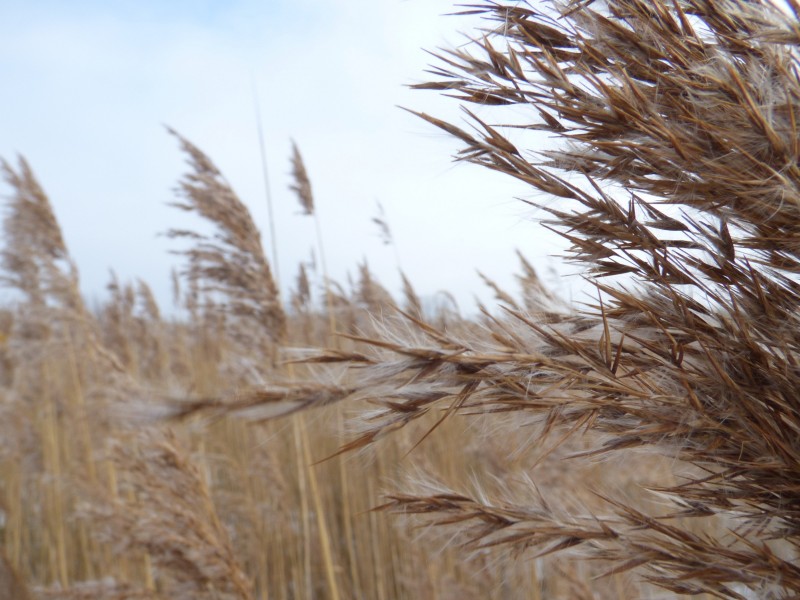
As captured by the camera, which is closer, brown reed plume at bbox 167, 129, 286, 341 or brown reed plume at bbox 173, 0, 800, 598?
brown reed plume at bbox 173, 0, 800, 598

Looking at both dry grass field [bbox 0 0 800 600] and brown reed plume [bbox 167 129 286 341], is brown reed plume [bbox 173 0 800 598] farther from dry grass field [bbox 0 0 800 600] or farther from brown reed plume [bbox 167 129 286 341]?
brown reed plume [bbox 167 129 286 341]

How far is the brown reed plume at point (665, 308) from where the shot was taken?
1.99 feet

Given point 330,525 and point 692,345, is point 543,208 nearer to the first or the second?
point 692,345

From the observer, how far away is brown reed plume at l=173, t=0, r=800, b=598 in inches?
23.9

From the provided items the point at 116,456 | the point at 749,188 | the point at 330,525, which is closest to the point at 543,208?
the point at 749,188

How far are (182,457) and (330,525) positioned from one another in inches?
95.6

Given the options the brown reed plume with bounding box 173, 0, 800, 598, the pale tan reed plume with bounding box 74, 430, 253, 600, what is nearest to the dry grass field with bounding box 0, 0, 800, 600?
the brown reed plume with bounding box 173, 0, 800, 598

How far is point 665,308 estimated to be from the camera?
0.65m

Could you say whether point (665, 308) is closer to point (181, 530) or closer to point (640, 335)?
point (640, 335)

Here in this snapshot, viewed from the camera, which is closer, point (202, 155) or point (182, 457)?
point (182, 457)

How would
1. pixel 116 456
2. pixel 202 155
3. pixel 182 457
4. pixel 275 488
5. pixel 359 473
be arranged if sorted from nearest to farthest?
pixel 182 457, pixel 116 456, pixel 202 155, pixel 275 488, pixel 359 473

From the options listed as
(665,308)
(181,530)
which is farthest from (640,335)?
(181,530)

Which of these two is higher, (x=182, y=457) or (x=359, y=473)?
(x=182, y=457)

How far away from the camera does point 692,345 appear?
2.21 ft
